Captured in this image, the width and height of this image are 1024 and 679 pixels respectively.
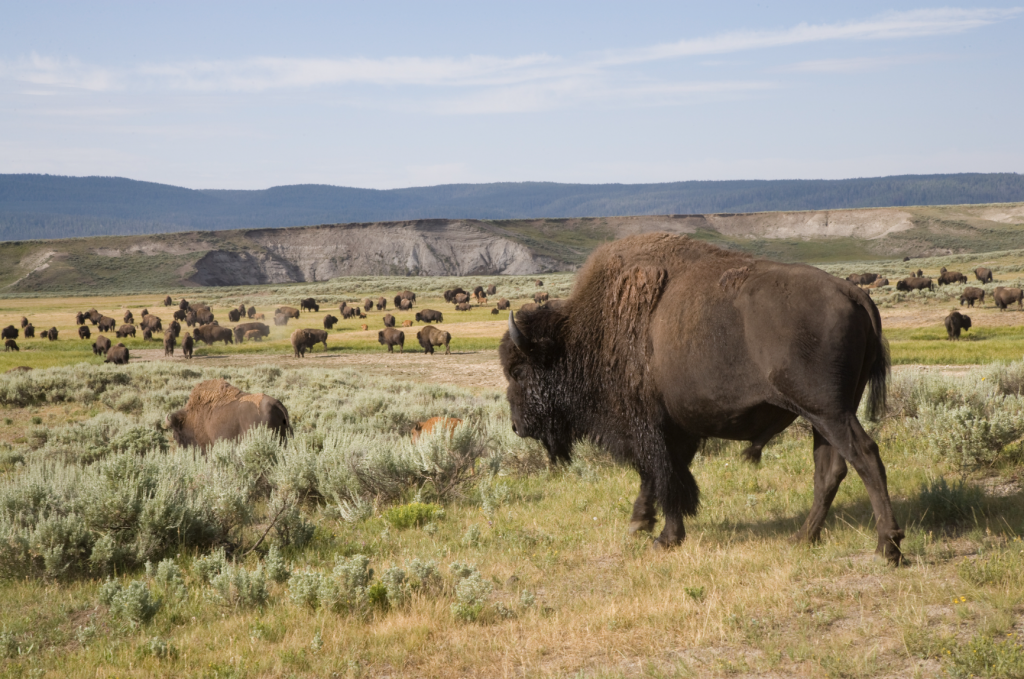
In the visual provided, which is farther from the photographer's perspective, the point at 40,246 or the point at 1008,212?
the point at 1008,212

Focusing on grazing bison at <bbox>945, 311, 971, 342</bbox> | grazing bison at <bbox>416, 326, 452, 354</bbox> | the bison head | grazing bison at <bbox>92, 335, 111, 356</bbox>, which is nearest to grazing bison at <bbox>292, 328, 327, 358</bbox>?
grazing bison at <bbox>416, 326, 452, 354</bbox>

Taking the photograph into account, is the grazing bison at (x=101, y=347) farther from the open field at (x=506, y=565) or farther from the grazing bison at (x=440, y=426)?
the open field at (x=506, y=565)

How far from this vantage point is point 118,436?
38.0 feet

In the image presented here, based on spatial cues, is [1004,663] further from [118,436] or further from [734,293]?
[118,436]

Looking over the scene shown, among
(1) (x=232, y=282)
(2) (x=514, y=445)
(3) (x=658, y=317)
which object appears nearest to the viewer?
(3) (x=658, y=317)

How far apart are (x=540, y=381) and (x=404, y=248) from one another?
12043 centimetres

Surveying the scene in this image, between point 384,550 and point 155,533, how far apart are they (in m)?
1.67

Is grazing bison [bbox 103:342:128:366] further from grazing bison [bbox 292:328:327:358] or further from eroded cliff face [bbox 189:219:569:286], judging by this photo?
eroded cliff face [bbox 189:219:569:286]

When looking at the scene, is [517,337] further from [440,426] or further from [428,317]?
[428,317]

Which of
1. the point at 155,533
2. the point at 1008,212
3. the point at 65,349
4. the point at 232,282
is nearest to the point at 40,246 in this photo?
the point at 232,282

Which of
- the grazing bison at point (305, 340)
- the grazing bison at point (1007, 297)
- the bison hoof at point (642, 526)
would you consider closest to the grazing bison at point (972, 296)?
the grazing bison at point (1007, 297)

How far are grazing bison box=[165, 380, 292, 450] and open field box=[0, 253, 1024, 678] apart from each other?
30.2 inches

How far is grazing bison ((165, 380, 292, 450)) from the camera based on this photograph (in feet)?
32.3

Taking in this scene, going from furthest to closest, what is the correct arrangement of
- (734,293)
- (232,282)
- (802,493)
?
1. (232,282)
2. (802,493)
3. (734,293)
